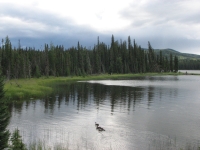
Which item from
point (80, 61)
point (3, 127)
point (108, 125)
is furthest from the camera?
point (80, 61)


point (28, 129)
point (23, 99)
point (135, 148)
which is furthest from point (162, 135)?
point (23, 99)

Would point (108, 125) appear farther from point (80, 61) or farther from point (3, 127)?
point (80, 61)

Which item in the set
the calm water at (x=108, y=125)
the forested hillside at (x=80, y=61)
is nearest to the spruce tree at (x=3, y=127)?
the calm water at (x=108, y=125)

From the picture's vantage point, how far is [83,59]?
157 meters

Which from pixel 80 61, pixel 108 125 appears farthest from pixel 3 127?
pixel 80 61

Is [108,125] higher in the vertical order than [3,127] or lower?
lower

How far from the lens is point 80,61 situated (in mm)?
153625

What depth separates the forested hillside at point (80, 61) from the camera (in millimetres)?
105938

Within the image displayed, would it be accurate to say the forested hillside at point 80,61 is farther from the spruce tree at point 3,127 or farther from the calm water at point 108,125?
the spruce tree at point 3,127

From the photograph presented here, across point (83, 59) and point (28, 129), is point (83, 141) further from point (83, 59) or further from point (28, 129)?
point (83, 59)

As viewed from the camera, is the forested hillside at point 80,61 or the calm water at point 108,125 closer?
the calm water at point 108,125

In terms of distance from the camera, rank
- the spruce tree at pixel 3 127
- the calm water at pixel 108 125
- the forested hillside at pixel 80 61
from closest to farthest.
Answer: the spruce tree at pixel 3 127 → the calm water at pixel 108 125 → the forested hillside at pixel 80 61

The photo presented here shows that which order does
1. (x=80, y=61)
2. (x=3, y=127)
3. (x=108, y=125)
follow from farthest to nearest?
(x=80, y=61)
(x=108, y=125)
(x=3, y=127)

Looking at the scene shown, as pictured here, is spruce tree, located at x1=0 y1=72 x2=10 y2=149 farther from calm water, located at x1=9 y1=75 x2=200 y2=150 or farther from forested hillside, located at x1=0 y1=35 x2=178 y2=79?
forested hillside, located at x1=0 y1=35 x2=178 y2=79
